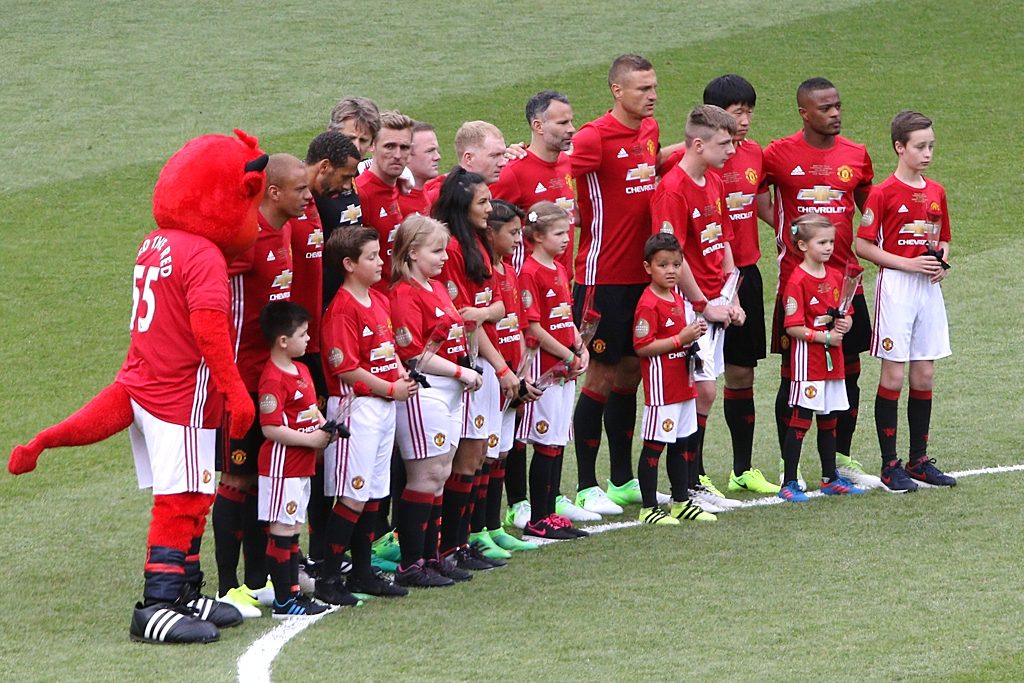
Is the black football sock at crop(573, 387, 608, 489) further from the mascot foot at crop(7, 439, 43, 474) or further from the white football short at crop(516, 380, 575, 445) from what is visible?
the mascot foot at crop(7, 439, 43, 474)

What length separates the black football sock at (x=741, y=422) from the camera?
811cm

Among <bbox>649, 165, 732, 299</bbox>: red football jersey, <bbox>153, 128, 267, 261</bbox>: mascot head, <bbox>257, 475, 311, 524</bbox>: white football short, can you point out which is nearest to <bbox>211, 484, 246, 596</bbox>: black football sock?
<bbox>257, 475, 311, 524</bbox>: white football short

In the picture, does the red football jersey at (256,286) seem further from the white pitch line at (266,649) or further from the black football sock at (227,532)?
the white pitch line at (266,649)

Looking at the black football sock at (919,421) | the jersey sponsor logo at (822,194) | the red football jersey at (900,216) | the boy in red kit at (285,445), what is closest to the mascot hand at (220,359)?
the boy in red kit at (285,445)

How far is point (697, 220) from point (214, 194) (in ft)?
8.73

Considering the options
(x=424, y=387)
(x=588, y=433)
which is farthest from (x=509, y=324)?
(x=588, y=433)

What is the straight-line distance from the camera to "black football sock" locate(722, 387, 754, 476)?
8109mm

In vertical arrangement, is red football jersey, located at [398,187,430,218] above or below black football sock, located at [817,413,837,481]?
above

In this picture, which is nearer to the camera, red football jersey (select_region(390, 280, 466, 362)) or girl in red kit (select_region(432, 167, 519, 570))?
red football jersey (select_region(390, 280, 466, 362))

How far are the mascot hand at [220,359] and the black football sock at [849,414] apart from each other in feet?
12.1

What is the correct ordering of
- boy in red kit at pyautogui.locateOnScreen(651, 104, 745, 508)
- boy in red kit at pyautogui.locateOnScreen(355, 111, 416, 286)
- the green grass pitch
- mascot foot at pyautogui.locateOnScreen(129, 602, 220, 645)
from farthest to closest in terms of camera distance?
boy in red kit at pyautogui.locateOnScreen(651, 104, 745, 508), boy in red kit at pyautogui.locateOnScreen(355, 111, 416, 286), mascot foot at pyautogui.locateOnScreen(129, 602, 220, 645), the green grass pitch

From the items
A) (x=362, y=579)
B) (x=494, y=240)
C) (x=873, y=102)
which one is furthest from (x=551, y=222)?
(x=873, y=102)

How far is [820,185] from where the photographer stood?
8.08 meters

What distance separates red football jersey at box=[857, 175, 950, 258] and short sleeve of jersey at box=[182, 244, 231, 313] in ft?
11.8
